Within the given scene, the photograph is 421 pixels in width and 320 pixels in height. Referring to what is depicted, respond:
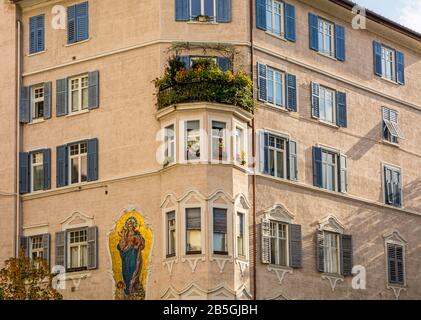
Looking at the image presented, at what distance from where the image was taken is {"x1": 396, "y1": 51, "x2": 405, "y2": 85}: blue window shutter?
58000 millimetres

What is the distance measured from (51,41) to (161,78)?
7.27 meters

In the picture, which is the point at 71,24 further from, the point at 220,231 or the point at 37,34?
the point at 220,231

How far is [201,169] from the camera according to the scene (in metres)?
46.0

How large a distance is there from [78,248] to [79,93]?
22.6 feet

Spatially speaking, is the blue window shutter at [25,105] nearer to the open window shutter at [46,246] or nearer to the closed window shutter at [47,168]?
the closed window shutter at [47,168]

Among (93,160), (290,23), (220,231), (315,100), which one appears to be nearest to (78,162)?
(93,160)

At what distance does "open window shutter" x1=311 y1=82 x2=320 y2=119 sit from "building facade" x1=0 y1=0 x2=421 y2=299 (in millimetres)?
117

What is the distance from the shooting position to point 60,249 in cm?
5031

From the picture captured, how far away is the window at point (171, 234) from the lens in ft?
152

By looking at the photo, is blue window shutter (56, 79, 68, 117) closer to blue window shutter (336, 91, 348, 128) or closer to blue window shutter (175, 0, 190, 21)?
blue window shutter (175, 0, 190, 21)

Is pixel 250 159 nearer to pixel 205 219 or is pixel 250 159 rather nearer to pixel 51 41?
pixel 205 219

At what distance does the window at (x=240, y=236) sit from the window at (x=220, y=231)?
2.46 feet
